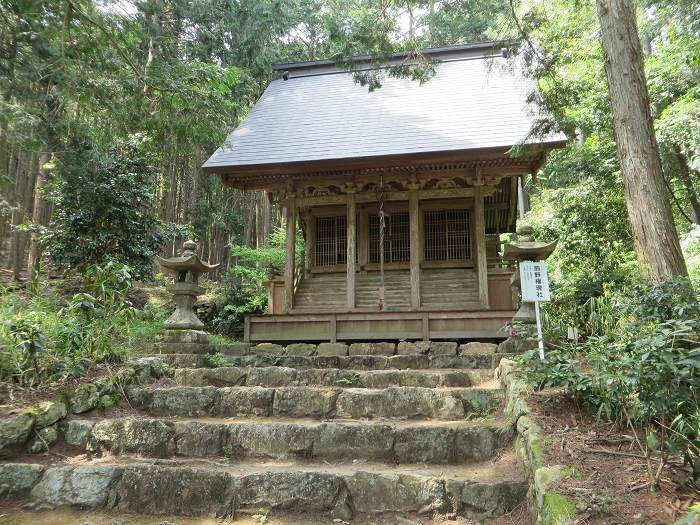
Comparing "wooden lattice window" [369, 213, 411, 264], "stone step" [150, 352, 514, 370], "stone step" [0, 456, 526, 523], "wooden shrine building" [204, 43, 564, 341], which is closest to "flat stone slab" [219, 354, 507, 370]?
"stone step" [150, 352, 514, 370]

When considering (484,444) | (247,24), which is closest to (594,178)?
(484,444)

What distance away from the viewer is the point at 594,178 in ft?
33.1

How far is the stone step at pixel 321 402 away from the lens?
12.9 feet

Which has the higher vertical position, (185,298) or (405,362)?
(185,298)

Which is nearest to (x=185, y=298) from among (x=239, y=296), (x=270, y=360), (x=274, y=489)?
(x=270, y=360)

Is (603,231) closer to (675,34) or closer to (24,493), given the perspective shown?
(675,34)

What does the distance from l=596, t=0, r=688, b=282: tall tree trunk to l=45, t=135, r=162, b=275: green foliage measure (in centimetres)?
778

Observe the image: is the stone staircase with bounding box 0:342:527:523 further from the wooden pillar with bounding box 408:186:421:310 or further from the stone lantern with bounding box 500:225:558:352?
the wooden pillar with bounding box 408:186:421:310

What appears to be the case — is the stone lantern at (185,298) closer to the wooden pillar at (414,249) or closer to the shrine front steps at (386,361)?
the shrine front steps at (386,361)

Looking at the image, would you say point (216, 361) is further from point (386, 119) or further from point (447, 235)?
point (386, 119)

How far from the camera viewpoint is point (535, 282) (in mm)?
5062

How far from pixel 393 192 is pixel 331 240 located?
2134 millimetres

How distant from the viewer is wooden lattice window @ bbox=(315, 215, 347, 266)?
402 inches

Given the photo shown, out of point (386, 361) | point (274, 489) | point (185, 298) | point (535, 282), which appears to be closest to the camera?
point (274, 489)
